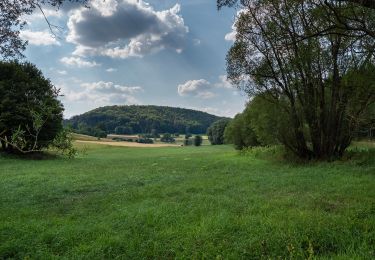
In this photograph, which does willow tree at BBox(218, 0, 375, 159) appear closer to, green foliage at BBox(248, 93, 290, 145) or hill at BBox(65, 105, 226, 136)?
green foliage at BBox(248, 93, 290, 145)

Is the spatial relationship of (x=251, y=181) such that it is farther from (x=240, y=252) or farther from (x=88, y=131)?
(x=88, y=131)

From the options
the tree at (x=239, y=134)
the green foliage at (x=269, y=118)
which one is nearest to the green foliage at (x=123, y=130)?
the tree at (x=239, y=134)

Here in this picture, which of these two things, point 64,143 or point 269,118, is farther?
point 269,118

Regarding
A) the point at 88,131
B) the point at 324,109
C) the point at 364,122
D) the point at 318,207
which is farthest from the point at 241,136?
the point at 88,131

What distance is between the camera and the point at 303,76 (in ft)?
95.9

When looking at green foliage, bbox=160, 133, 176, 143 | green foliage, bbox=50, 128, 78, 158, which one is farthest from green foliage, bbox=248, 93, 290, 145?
green foliage, bbox=160, 133, 176, 143

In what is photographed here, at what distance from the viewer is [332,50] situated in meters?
27.8

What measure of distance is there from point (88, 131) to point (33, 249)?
452 feet

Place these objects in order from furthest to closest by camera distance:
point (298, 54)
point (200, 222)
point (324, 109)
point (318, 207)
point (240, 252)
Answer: point (324, 109) → point (298, 54) → point (318, 207) → point (200, 222) → point (240, 252)

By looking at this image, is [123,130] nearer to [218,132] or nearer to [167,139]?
[167,139]

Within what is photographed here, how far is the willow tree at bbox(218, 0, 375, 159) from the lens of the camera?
86.7 feet

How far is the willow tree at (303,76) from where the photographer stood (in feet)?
86.7

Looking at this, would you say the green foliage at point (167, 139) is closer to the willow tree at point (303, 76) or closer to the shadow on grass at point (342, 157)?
the shadow on grass at point (342, 157)

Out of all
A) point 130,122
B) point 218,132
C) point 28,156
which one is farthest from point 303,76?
point 130,122
